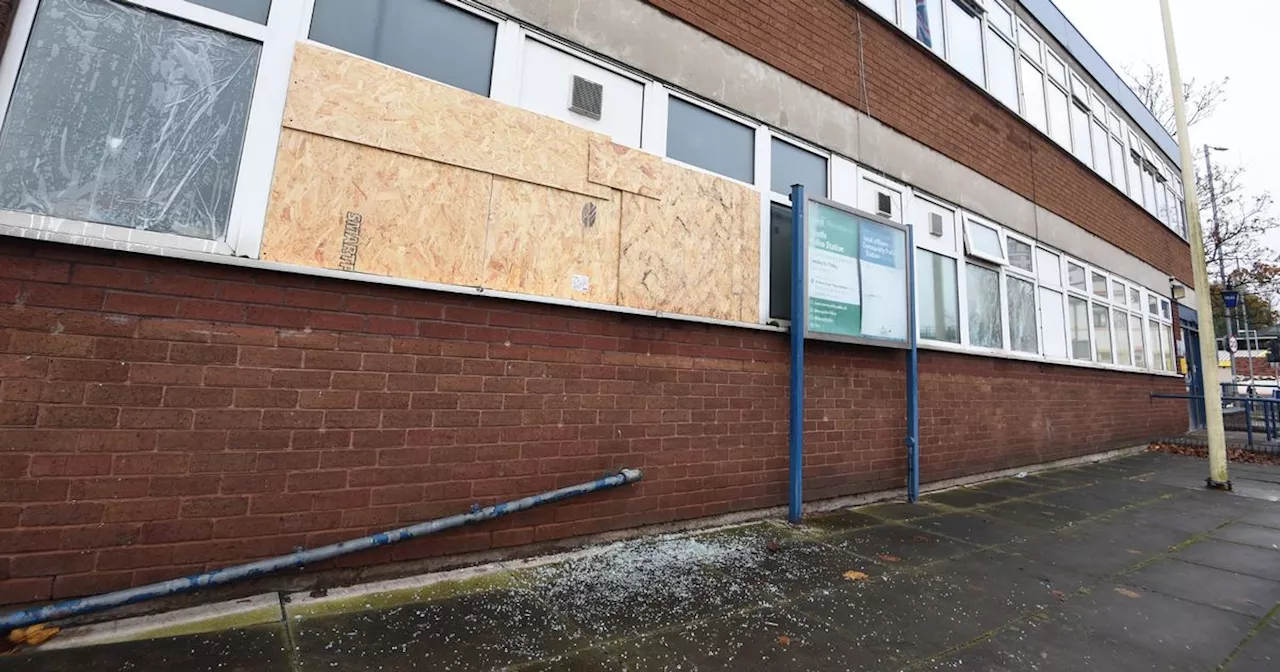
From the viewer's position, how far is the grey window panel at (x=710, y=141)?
15.2 feet

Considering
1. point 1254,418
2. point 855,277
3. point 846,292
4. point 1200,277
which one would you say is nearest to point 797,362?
point 846,292

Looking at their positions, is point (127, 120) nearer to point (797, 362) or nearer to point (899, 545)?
point (797, 362)

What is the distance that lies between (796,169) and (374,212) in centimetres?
415

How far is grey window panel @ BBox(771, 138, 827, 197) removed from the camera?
5309mm

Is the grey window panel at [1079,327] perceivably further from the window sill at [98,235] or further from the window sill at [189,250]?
the window sill at [98,235]

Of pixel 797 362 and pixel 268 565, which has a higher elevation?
pixel 797 362

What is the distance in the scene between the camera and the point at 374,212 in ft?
10.3

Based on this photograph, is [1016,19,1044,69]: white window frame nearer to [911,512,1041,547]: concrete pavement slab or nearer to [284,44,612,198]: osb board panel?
[911,512,1041,547]: concrete pavement slab

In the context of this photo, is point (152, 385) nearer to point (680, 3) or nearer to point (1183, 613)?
point (680, 3)

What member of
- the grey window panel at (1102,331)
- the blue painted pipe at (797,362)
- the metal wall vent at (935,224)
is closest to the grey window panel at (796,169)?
the blue painted pipe at (797,362)

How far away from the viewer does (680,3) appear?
4680 mm

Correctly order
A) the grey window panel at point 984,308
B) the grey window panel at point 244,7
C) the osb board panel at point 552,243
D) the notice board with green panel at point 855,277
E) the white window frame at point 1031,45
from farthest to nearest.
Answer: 1. the white window frame at point 1031,45
2. the grey window panel at point 984,308
3. the notice board with green panel at point 855,277
4. the osb board panel at point 552,243
5. the grey window panel at point 244,7

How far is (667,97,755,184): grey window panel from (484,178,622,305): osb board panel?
103 centimetres

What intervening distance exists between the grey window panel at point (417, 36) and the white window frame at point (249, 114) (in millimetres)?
195
